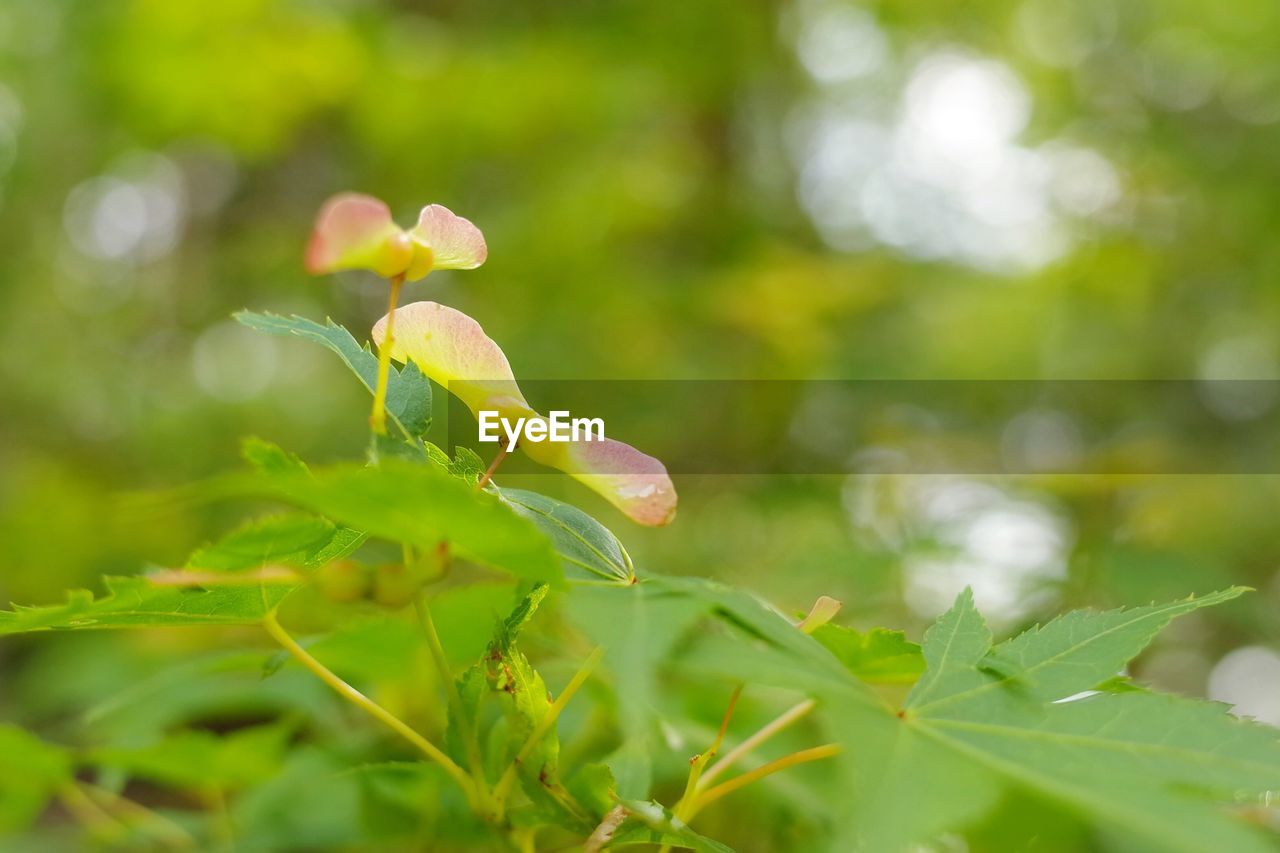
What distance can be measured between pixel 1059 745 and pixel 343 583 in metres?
0.23

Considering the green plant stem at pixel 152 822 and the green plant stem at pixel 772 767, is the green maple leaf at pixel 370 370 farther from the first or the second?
the green plant stem at pixel 152 822

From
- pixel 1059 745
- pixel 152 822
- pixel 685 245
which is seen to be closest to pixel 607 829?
pixel 1059 745

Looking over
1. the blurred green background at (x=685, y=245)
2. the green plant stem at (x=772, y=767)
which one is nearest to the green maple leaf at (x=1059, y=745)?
the green plant stem at (x=772, y=767)

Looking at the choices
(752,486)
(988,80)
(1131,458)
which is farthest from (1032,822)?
(988,80)

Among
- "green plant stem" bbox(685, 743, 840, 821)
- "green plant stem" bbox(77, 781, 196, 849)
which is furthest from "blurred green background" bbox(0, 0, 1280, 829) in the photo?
"green plant stem" bbox(685, 743, 840, 821)

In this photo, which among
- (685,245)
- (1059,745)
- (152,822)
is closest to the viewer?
(1059,745)

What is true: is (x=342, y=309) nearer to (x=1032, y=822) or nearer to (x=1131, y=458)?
(x=1131, y=458)

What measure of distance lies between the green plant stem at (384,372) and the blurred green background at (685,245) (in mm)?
929

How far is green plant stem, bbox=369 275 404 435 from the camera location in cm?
36

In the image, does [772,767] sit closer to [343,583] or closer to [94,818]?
[343,583]

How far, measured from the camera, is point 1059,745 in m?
0.34

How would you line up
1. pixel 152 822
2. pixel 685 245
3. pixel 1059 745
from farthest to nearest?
1. pixel 685 245
2. pixel 152 822
3. pixel 1059 745

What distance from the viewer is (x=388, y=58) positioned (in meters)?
2.42

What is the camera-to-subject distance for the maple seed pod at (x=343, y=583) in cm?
35
